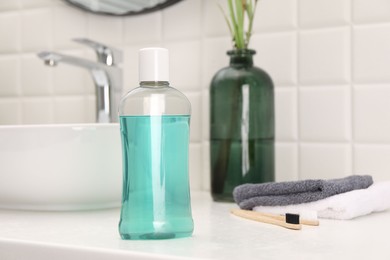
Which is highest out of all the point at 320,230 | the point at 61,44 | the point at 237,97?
the point at 61,44

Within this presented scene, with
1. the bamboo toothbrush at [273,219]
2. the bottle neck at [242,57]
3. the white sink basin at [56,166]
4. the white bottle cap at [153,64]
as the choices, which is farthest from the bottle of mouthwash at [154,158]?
the bottle neck at [242,57]

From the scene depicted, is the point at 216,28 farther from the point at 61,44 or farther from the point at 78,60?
the point at 61,44

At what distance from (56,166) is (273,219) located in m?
0.35

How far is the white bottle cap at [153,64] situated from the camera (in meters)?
0.70

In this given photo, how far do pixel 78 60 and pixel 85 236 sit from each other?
53 cm

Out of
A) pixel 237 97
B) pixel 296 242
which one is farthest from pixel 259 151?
pixel 296 242

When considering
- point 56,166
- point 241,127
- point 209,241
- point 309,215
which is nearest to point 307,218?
point 309,215

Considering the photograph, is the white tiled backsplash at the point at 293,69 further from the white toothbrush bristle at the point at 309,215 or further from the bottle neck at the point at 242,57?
the white toothbrush bristle at the point at 309,215

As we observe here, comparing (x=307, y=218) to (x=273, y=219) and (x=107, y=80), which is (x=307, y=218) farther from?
(x=107, y=80)

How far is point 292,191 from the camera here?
85 cm

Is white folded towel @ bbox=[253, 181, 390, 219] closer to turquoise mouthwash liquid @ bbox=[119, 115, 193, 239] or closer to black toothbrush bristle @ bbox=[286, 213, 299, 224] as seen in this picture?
black toothbrush bristle @ bbox=[286, 213, 299, 224]

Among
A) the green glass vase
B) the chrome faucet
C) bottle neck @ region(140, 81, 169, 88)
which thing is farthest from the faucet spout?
bottle neck @ region(140, 81, 169, 88)

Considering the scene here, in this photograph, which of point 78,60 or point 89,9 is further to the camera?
point 89,9

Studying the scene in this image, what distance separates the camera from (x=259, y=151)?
1041mm
